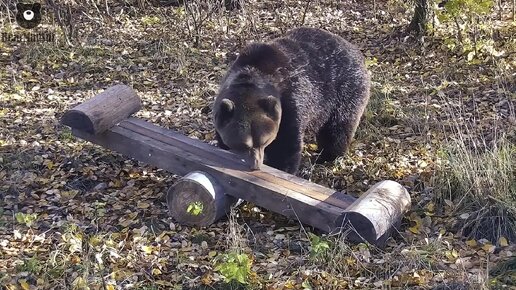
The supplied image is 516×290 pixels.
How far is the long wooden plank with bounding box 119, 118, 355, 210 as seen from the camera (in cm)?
504

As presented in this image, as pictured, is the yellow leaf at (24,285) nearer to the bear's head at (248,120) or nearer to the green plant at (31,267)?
the green plant at (31,267)

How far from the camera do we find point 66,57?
9047 mm

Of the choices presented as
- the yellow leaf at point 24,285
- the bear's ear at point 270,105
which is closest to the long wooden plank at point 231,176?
the bear's ear at point 270,105

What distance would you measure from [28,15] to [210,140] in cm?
513

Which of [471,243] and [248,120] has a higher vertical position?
[248,120]

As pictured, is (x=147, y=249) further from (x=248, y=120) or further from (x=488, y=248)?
(x=488, y=248)

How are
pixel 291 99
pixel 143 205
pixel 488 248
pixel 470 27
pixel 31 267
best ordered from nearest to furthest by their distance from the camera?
pixel 31 267
pixel 488 248
pixel 143 205
pixel 291 99
pixel 470 27

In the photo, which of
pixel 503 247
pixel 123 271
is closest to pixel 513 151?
pixel 503 247

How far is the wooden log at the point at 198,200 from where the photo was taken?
5070mm

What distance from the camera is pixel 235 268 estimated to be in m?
4.17

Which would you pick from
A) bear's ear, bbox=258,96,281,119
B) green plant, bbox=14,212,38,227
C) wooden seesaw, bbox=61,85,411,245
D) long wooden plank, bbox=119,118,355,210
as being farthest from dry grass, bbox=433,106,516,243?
green plant, bbox=14,212,38,227

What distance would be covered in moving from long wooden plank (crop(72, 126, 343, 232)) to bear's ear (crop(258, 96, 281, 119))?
492 mm

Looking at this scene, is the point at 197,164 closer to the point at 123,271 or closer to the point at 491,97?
the point at 123,271

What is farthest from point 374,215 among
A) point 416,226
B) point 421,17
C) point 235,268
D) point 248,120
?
point 421,17
